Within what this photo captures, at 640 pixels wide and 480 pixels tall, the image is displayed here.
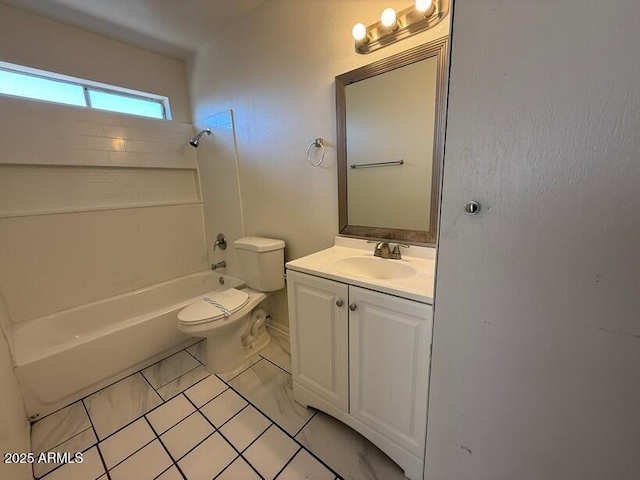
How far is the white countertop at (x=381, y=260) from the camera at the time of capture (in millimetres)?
973

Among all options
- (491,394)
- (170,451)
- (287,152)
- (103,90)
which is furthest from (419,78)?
(103,90)

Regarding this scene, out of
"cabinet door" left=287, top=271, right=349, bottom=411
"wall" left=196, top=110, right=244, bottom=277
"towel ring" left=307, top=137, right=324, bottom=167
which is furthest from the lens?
"wall" left=196, top=110, right=244, bottom=277

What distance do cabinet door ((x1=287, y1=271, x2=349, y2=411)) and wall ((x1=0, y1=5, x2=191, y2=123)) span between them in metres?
2.29

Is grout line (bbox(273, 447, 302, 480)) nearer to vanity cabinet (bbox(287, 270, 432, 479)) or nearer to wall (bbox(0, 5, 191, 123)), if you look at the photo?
vanity cabinet (bbox(287, 270, 432, 479))

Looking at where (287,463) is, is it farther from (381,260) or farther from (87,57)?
(87,57)

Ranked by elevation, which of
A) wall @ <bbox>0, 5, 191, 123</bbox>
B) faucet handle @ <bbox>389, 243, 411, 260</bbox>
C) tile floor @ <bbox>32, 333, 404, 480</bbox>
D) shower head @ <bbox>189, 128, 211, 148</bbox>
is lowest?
tile floor @ <bbox>32, 333, 404, 480</bbox>

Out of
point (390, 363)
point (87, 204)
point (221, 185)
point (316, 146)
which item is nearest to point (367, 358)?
point (390, 363)

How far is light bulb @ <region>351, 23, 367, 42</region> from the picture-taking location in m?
1.28

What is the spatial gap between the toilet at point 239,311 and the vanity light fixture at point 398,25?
4.34ft

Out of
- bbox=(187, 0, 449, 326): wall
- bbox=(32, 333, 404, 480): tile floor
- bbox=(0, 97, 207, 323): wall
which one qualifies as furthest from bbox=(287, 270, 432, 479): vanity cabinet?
bbox=(0, 97, 207, 323): wall

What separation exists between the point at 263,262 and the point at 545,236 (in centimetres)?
160

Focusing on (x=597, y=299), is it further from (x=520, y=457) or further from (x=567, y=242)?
(x=520, y=457)

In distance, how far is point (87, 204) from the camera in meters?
2.06

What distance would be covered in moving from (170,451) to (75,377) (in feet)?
2.86
